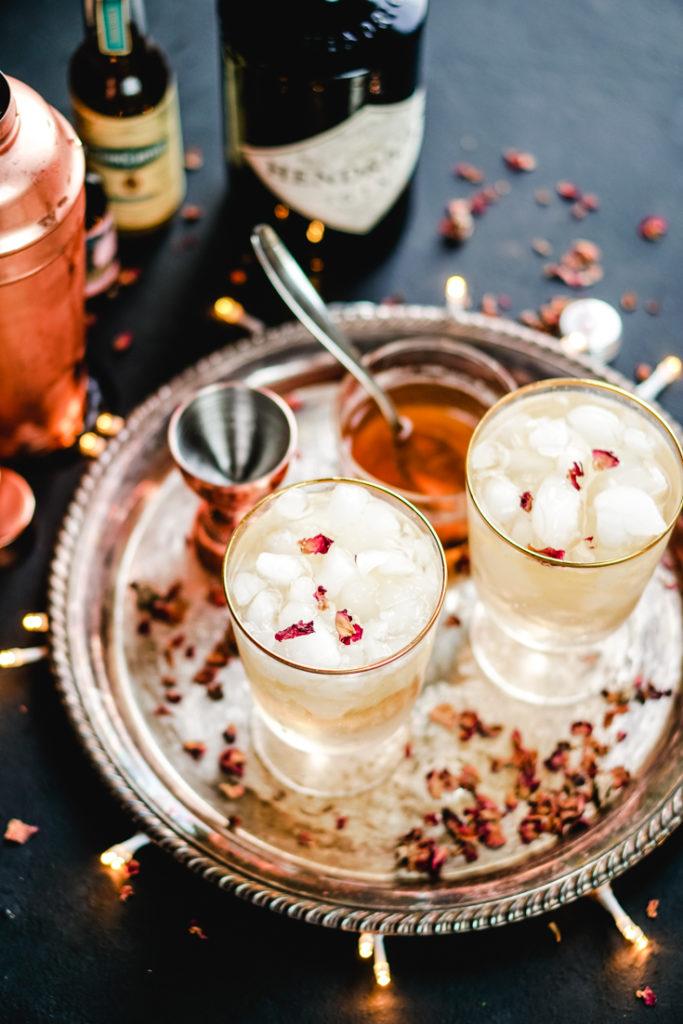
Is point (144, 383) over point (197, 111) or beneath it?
beneath

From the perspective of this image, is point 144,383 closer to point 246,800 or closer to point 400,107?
point 400,107

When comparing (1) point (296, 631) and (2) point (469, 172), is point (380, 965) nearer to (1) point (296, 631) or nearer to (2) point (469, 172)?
(1) point (296, 631)

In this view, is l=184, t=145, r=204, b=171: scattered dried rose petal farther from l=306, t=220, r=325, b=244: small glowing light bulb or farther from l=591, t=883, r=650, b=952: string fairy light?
l=591, t=883, r=650, b=952: string fairy light

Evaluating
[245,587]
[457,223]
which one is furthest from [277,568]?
[457,223]

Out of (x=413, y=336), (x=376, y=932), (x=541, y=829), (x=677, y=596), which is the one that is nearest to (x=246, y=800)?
(x=376, y=932)

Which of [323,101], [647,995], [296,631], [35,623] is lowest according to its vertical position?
[647,995]

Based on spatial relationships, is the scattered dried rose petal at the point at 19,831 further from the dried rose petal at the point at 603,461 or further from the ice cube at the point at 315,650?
the dried rose petal at the point at 603,461
